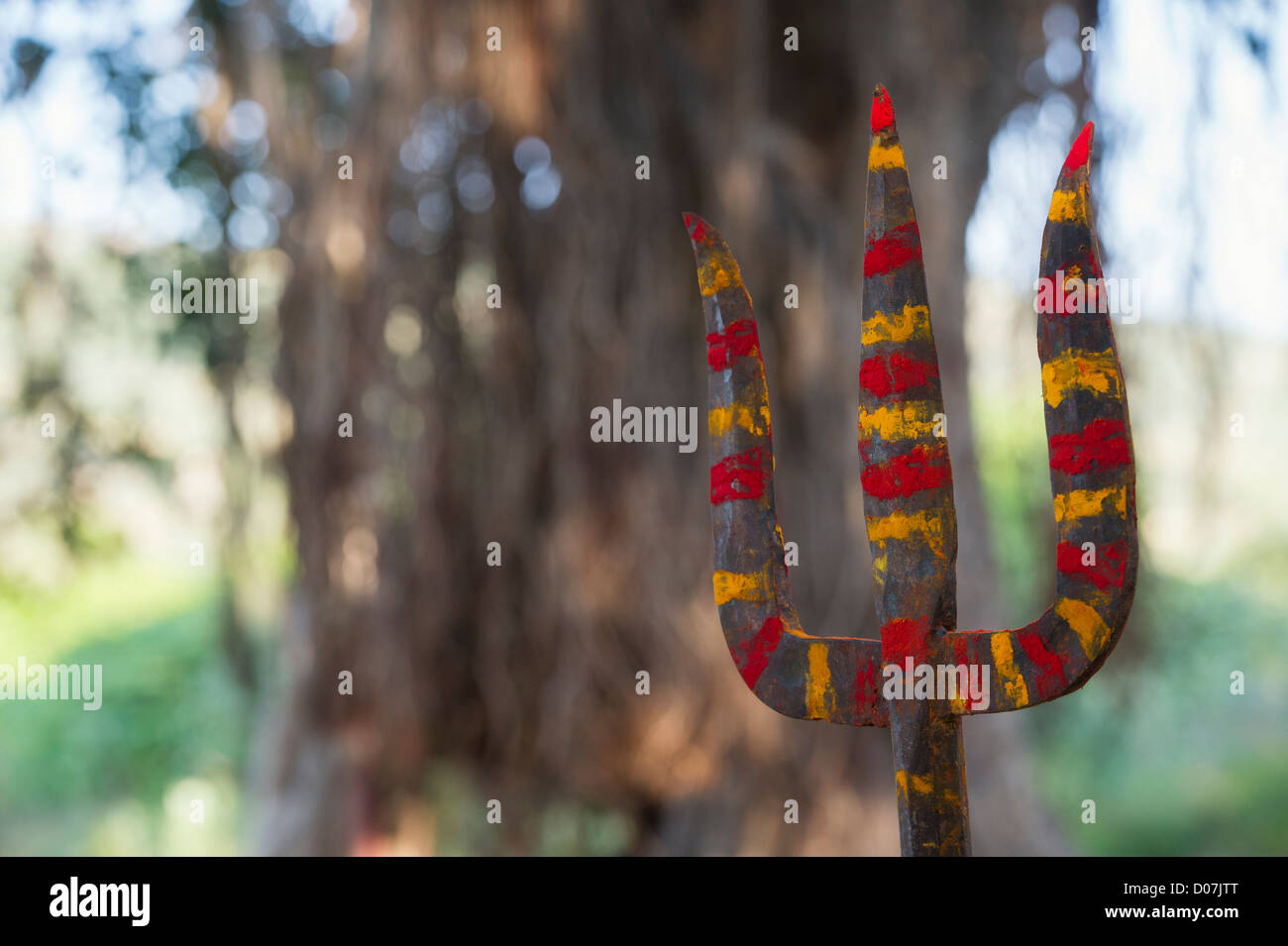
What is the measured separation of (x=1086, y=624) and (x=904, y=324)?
0.12m

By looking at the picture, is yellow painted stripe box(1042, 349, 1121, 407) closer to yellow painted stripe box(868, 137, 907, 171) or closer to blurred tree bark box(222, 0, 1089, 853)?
yellow painted stripe box(868, 137, 907, 171)

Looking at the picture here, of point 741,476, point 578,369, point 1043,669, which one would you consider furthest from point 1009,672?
point 578,369

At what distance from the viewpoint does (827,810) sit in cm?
109

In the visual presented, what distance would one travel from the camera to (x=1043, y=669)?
1.06 ft

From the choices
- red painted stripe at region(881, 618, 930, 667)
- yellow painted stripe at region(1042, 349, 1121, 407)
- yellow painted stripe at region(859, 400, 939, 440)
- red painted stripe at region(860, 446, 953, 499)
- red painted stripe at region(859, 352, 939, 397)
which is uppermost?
red painted stripe at region(859, 352, 939, 397)

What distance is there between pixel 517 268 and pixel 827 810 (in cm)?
74

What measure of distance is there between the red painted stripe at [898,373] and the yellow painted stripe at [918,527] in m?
0.04

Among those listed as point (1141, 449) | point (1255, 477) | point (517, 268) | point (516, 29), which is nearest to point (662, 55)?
point (516, 29)

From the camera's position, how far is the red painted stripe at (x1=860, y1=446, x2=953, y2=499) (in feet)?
1.09

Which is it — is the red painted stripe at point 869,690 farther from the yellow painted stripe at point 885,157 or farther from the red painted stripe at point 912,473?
the yellow painted stripe at point 885,157

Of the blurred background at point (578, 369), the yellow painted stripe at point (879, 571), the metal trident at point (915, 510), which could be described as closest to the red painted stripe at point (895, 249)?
the metal trident at point (915, 510)

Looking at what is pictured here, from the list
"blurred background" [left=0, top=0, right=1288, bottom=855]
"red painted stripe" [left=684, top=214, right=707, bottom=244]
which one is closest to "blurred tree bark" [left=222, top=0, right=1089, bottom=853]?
"blurred background" [left=0, top=0, right=1288, bottom=855]

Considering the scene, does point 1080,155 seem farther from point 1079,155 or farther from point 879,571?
point 879,571
